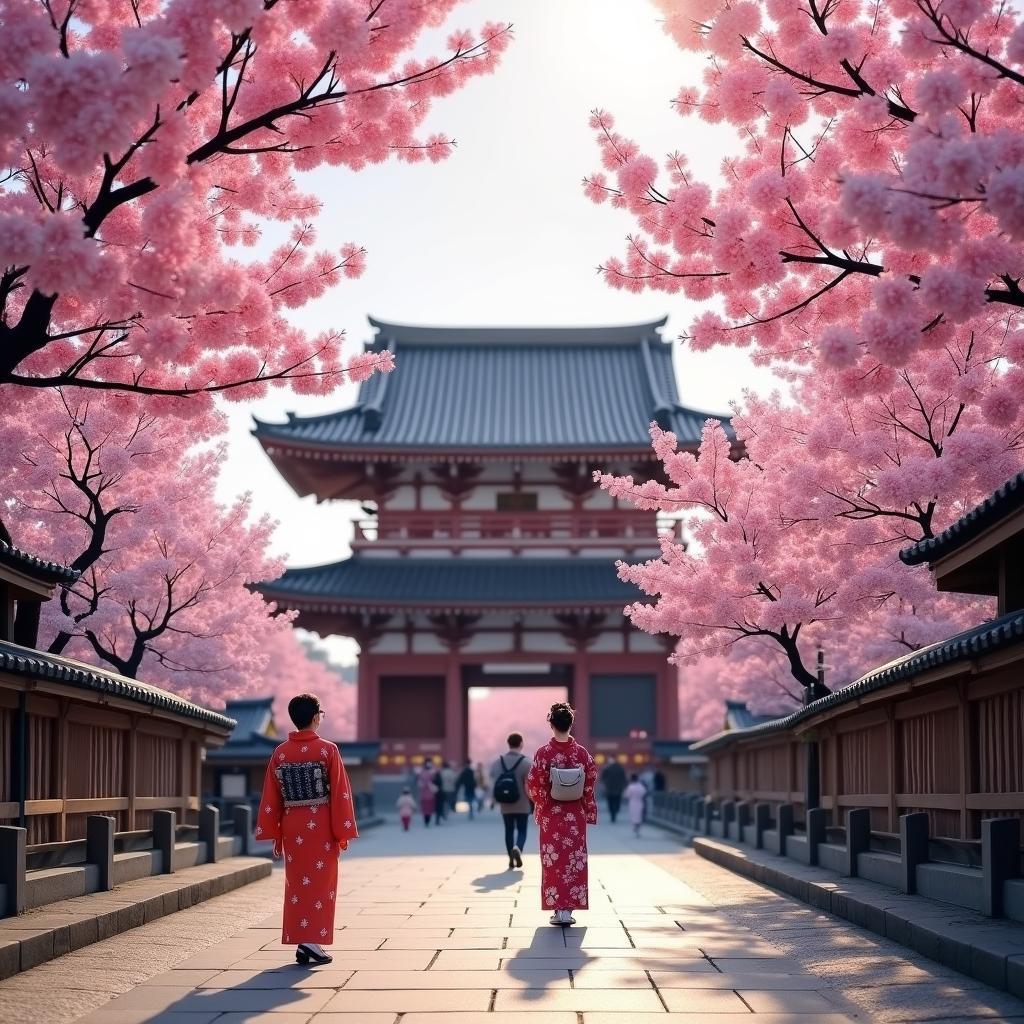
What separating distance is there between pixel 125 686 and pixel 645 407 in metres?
30.1

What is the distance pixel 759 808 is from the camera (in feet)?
63.1

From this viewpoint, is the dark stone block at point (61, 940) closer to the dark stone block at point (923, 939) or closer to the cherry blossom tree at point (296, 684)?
the dark stone block at point (923, 939)

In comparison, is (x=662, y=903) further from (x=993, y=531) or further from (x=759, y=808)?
(x=759, y=808)

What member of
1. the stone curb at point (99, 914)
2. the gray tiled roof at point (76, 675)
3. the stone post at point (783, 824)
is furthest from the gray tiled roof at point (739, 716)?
the gray tiled roof at point (76, 675)

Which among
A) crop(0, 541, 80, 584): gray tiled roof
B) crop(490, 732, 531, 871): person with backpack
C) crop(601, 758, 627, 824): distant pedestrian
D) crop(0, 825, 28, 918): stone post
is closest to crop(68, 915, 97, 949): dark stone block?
crop(0, 825, 28, 918): stone post

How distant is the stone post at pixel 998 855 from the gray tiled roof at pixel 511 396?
92.6ft

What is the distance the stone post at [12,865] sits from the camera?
983cm

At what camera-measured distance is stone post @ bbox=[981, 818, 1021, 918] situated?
9211 millimetres

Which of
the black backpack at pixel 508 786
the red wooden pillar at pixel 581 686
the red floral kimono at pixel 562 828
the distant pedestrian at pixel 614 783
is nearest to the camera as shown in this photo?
the red floral kimono at pixel 562 828

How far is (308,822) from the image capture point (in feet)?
30.7

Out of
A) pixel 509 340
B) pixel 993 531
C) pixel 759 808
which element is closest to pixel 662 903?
pixel 993 531

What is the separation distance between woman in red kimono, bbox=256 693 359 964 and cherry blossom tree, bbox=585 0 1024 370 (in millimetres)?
4112

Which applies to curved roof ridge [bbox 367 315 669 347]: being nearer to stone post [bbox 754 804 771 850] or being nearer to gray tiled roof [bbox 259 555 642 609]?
gray tiled roof [bbox 259 555 642 609]

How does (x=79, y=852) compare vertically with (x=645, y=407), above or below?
below
